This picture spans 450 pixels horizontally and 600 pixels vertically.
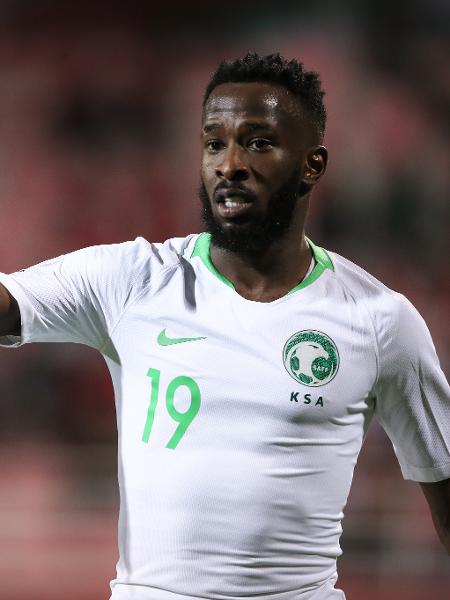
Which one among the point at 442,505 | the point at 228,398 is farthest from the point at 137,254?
the point at 442,505

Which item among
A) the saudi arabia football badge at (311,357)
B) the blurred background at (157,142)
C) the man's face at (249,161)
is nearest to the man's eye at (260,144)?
the man's face at (249,161)

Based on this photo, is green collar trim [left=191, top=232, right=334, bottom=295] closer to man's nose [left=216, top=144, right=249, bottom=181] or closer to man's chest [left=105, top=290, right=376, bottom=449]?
man's chest [left=105, top=290, right=376, bottom=449]

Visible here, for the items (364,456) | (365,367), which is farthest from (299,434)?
(364,456)

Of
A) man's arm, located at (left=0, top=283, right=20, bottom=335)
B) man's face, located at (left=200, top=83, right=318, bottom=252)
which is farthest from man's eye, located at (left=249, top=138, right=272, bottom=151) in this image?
man's arm, located at (left=0, top=283, right=20, bottom=335)

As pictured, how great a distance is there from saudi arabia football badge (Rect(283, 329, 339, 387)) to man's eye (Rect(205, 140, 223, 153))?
1.24 feet

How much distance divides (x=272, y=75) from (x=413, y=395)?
0.68 m

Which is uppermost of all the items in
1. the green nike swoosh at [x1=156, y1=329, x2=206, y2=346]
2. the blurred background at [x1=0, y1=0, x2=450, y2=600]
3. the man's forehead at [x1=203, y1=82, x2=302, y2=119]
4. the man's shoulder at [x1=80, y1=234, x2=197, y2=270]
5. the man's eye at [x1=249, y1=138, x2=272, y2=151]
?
the blurred background at [x1=0, y1=0, x2=450, y2=600]

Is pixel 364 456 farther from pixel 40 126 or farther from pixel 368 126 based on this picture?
pixel 40 126

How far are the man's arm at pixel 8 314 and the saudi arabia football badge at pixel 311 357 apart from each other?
1.62 feet

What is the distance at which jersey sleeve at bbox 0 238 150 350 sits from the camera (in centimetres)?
184

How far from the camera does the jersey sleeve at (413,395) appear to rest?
1934 millimetres

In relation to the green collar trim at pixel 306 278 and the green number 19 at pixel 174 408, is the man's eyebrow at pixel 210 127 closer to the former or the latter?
the green collar trim at pixel 306 278

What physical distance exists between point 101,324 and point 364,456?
3.84m

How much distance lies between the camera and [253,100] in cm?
190
